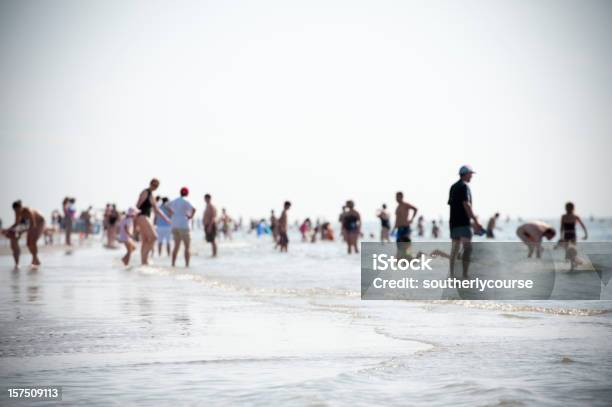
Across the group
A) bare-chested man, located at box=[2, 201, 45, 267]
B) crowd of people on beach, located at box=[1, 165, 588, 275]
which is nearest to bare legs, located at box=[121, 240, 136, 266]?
crowd of people on beach, located at box=[1, 165, 588, 275]

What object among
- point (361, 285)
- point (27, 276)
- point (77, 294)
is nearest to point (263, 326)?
point (77, 294)

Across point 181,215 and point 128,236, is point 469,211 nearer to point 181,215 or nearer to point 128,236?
point 181,215

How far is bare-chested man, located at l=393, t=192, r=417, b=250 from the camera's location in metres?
18.9

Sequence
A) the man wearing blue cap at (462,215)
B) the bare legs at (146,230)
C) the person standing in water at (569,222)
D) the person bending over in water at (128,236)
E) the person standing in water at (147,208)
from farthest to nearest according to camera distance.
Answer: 1. the person bending over in water at (128,236)
2. the person standing in water at (569,222)
3. the bare legs at (146,230)
4. the person standing in water at (147,208)
5. the man wearing blue cap at (462,215)

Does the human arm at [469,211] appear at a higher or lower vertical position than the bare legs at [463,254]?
higher

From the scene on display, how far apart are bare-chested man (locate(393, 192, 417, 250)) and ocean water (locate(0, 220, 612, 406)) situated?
875 centimetres

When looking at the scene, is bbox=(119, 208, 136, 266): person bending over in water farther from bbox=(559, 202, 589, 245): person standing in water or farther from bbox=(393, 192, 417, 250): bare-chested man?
bbox=(559, 202, 589, 245): person standing in water

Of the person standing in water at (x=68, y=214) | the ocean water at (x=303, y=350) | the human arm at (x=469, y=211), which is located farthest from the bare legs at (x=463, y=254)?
the person standing in water at (x=68, y=214)

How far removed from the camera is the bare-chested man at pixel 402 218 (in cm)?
1892

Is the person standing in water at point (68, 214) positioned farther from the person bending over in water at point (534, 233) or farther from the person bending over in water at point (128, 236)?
the person bending over in water at point (534, 233)

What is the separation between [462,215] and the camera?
39.9 ft

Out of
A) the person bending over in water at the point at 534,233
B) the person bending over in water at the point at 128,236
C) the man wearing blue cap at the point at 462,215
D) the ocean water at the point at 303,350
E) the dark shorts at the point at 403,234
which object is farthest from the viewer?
the person bending over in water at the point at 534,233

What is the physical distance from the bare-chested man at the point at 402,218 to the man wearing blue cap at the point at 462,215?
6550 millimetres

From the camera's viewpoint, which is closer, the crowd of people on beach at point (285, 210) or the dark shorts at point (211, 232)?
the crowd of people on beach at point (285, 210)
